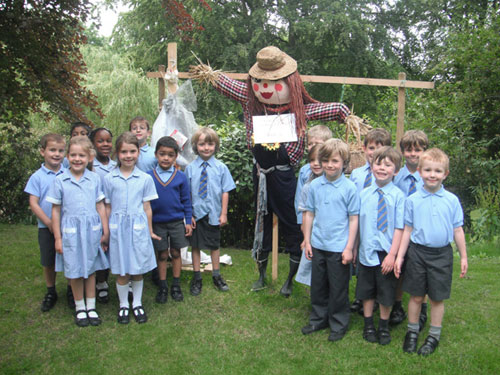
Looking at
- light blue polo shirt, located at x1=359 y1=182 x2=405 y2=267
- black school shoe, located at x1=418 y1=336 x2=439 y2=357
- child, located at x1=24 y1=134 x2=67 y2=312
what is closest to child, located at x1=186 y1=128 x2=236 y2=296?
child, located at x1=24 y1=134 x2=67 y2=312

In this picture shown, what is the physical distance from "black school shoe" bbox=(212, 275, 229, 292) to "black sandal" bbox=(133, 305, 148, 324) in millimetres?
863

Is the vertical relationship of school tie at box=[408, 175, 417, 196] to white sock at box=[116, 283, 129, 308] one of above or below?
above

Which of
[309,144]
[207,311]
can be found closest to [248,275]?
[207,311]

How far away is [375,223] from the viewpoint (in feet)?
10.9

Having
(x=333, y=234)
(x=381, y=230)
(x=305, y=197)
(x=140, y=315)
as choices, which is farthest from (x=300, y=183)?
(x=140, y=315)

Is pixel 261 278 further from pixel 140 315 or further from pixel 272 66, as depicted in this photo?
pixel 272 66

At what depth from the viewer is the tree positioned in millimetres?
4996

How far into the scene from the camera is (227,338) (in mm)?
3520

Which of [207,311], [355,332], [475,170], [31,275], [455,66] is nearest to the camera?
[355,332]

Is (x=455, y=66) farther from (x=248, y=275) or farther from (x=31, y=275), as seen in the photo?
(x=31, y=275)

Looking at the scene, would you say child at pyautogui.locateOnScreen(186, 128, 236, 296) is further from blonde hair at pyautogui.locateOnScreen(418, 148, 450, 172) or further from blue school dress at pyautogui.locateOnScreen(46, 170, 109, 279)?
blonde hair at pyautogui.locateOnScreen(418, 148, 450, 172)

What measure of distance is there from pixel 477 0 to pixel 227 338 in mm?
17577

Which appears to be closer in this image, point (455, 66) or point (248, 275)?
point (248, 275)

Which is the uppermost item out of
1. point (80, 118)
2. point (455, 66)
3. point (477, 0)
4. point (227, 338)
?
point (477, 0)
